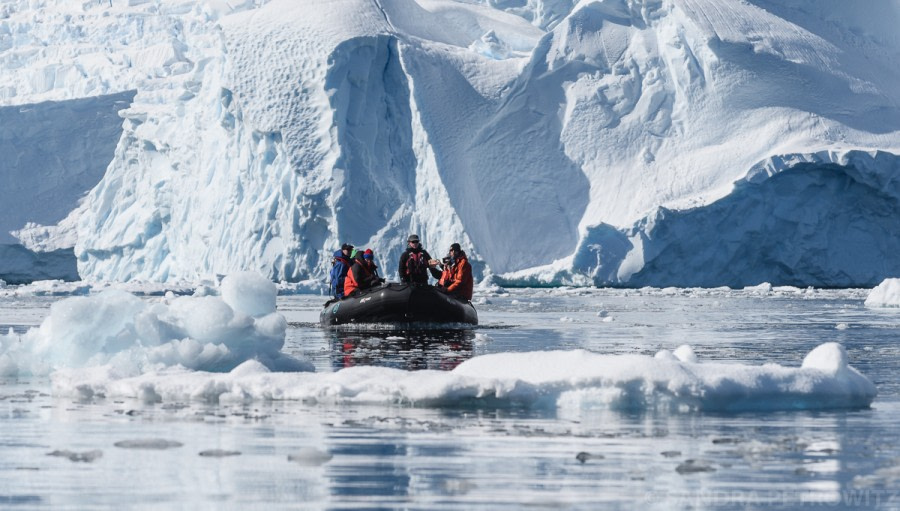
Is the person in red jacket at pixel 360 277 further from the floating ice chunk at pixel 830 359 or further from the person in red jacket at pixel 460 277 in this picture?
the floating ice chunk at pixel 830 359

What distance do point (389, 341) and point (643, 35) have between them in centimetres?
2077

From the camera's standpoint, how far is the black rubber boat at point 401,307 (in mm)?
15289

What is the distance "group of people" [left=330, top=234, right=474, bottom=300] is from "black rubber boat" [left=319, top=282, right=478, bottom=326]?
0.24 metres

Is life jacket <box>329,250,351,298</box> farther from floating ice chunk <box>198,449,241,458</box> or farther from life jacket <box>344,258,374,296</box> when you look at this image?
floating ice chunk <box>198,449,241,458</box>

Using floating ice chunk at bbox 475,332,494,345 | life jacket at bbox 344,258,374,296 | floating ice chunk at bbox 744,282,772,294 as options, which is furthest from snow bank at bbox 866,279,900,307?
floating ice chunk at bbox 475,332,494,345

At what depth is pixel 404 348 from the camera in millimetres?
11547

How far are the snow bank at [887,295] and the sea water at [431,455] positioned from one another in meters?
15.2

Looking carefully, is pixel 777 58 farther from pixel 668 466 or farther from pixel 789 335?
pixel 668 466

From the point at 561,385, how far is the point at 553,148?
25.8 meters

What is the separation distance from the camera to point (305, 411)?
242 inches

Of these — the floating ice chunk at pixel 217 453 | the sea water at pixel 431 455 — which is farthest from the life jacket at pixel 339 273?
the floating ice chunk at pixel 217 453

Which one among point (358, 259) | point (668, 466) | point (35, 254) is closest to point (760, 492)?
point (668, 466)

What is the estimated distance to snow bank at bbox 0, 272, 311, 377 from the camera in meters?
7.89

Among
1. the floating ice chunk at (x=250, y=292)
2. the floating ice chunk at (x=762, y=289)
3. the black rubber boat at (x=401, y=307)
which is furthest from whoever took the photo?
the floating ice chunk at (x=762, y=289)
